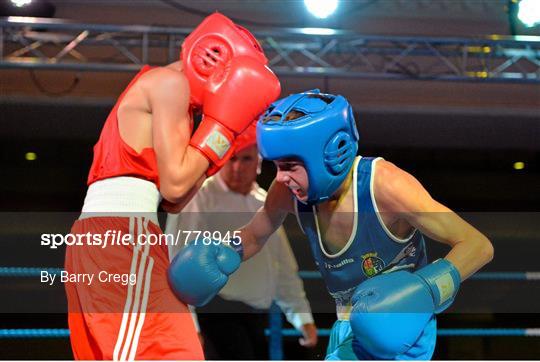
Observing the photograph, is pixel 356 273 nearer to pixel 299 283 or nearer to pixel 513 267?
pixel 299 283

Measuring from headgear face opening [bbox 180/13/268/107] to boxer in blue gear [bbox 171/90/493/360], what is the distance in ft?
0.69

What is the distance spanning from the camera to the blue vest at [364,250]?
188 centimetres

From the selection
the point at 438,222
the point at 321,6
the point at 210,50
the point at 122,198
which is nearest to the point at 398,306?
the point at 438,222

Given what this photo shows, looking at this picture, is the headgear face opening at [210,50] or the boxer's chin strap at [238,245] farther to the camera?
the boxer's chin strap at [238,245]

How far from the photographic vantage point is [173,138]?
5.93ft

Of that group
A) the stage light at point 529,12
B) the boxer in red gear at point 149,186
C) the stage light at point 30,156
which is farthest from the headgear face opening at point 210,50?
the stage light at point 30,156

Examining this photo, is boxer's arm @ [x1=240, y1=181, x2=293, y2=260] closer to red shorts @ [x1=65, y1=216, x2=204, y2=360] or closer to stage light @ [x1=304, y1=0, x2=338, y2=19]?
red shorts @ [x1=65, y1=216, x2=204, y2=360]

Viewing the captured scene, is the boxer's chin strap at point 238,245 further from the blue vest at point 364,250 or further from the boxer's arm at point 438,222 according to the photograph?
the boxer's arm at point 438,222

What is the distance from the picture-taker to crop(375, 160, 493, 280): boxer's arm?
1.74 meters

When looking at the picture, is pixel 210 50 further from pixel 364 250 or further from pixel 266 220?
pixel 364 250

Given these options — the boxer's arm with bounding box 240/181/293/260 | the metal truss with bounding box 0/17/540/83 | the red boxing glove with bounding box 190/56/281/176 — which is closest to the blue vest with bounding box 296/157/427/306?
the boxer's arm with bounding box 240/181/293/260

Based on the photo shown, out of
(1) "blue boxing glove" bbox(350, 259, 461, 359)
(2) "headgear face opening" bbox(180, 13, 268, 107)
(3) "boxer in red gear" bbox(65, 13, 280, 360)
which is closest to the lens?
(1) "blue boxing glove" bbox(350, 259, 461, 359)

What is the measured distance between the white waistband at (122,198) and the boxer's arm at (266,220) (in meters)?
0.35

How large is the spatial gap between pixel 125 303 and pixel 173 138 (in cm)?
40
